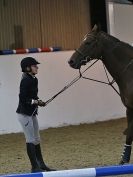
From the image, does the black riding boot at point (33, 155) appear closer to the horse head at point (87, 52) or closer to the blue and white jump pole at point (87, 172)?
the horse head at point (87, 52)

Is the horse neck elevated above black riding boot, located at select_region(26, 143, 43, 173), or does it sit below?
above

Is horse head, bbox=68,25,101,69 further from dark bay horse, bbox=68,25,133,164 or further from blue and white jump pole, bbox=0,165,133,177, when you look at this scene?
blue and white jump pole, bbox=0,165,133,177

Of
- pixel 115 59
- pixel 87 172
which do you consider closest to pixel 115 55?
pixel 115 59

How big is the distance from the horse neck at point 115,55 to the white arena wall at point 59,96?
470 centimetres

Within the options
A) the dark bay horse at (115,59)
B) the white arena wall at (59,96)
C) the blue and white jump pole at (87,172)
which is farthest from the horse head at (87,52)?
the white arena wall at (59,96)

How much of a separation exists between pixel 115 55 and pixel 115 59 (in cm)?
5

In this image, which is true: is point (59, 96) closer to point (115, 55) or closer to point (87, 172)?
point (115, 55)

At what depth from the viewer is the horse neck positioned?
6.52m

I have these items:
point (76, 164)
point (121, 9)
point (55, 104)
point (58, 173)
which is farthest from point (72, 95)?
point (58, 173)

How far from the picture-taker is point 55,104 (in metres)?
11.7

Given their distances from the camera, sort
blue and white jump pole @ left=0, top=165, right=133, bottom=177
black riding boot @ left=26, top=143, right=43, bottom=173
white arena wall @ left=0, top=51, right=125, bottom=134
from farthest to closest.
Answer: white arena wall @ left=0, top=51, right=125, bottom=134 < black riding boot @ left=26, top=143, right=43, bottom=173 < blue and white jump pole @ left=0, top=165, right=133, bottom=177

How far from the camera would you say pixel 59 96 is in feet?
38.9

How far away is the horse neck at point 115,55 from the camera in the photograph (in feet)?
21.4

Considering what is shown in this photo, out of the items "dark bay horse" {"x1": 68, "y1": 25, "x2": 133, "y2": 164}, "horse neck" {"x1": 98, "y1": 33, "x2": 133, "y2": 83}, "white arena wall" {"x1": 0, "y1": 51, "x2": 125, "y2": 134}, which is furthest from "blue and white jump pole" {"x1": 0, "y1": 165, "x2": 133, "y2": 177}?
"white arena wall" {"x1": 0, "y1": 51, "x2": 125, "y2": 134}
